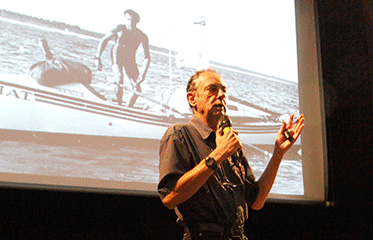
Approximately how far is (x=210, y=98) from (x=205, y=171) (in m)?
0.35

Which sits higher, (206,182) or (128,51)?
(128,51)

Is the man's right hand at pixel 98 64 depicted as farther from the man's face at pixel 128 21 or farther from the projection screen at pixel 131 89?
the man's face at pixel 128 21

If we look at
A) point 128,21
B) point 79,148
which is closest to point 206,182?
point 79,148

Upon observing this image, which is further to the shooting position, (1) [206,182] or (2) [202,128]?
(2) [202,128]

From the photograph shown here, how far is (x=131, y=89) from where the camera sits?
3.18 meters

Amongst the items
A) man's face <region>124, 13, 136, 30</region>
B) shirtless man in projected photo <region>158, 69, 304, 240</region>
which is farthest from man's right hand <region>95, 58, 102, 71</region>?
shirtless man in projected photo <region>158, 69, 304, 240</region>

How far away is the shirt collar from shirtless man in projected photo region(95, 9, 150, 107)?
1.66 metres

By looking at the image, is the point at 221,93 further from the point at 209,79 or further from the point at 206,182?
the point at 206,182

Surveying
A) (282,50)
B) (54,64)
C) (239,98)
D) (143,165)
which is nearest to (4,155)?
(54,64)

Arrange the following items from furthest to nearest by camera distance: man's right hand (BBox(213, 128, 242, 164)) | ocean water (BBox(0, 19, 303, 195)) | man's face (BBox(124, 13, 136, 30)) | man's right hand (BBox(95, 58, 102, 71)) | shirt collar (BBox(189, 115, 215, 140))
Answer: man's face (BBox(124, 13, 136, 30)), man's right hand (BBox(95, 58, 102, 71)), ocean water (BBox(0, 19, 303, 195)), shirt collar (BBox(189, 115, 215, 140)), man's right hand (BBox(213, 128, 242, 164))

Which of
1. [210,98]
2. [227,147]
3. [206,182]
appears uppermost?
[210,98]

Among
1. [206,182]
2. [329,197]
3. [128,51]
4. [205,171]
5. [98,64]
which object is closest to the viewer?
[205,171]

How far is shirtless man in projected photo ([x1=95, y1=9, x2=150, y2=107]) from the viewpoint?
125 inches

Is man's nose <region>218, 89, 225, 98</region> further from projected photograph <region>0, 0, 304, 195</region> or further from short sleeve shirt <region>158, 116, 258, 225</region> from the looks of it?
projected photograph <region>0, 0, 304, 195</region>
